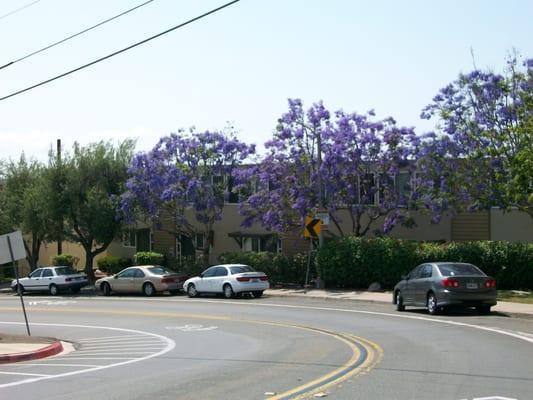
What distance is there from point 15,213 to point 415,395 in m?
36.6

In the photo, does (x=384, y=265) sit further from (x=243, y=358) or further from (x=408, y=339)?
(x=243, y=358)

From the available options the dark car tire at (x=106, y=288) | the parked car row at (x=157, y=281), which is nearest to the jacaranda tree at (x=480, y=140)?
the parked car row at (x=157, y=281)

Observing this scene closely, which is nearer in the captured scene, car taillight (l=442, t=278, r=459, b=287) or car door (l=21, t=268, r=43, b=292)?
car taillight (l=442, t=278, r=459, b=287)

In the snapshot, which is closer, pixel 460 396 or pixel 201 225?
pixel 460 396

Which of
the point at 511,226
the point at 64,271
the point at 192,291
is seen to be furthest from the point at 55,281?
the point at 511,226

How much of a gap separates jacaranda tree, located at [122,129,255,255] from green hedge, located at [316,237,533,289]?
7.36m

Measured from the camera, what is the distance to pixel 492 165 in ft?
91.3

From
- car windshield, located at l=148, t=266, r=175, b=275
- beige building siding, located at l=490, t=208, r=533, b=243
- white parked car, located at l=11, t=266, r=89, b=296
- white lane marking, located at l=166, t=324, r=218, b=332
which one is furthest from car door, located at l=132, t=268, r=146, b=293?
beige building siding, located at l=490, t=208, r=533, b=243

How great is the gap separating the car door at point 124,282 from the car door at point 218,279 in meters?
5.18

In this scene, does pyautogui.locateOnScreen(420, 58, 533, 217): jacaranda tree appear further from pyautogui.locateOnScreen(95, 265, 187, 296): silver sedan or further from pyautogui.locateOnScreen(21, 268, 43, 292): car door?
pyautogui.locateOnScreen(21, 268, 43, 292): car door

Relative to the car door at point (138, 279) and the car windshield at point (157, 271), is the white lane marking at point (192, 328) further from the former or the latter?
the car door at point (138, 279)

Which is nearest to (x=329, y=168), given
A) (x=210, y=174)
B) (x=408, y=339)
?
(x=210, y=174)

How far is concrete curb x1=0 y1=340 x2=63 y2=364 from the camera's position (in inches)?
550

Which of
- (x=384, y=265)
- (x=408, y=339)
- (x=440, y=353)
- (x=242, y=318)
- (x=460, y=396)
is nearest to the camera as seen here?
(x=460, y=396)
